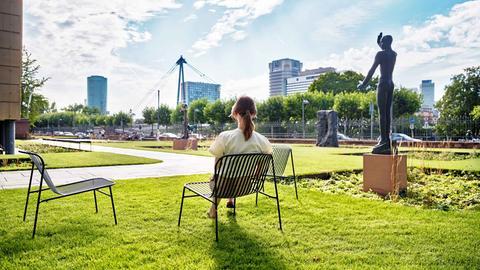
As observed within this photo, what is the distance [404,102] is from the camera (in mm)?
40594

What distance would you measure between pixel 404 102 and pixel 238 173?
40.6 m

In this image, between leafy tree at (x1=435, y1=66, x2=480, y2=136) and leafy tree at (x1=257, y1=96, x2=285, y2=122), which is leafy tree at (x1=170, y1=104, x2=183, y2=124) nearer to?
leafy tree at (x1=257, y1=96, x2=285, y2=122)

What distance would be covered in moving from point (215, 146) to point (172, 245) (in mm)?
1123

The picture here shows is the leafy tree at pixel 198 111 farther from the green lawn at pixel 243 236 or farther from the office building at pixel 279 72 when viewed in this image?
the office building at pixel 279 72

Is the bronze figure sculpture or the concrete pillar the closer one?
the bronze figure sculpture

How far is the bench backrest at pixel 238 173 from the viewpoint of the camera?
12.7 feet

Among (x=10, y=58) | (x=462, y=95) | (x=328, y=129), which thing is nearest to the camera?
(x=10, y=58)

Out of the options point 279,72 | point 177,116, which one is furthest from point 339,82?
point 279,72

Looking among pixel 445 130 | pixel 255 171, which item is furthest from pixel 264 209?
pixel 445 130

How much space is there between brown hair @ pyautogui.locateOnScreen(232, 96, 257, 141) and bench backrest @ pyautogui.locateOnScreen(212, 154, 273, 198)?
383 mm

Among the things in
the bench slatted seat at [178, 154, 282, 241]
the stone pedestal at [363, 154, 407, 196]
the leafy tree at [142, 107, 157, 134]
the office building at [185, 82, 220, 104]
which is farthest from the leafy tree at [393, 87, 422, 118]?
the office building at [185, 82, 220, 104]

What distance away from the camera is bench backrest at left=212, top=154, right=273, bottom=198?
12.7 ft

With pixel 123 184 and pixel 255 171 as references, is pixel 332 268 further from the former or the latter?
pixel 123 184

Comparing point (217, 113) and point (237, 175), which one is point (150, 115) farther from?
point (237, 175)
